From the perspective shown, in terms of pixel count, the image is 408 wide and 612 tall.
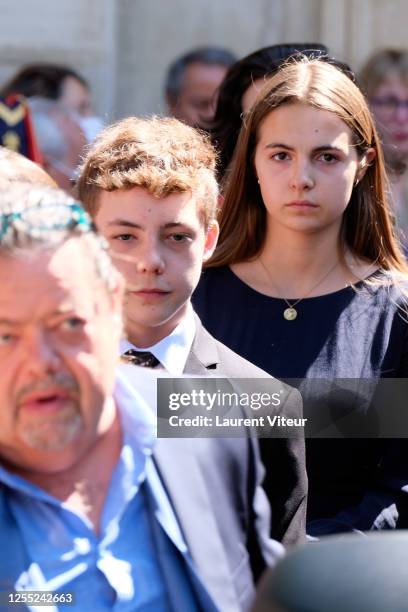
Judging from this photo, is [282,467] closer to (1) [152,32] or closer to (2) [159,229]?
(2) [159,229]

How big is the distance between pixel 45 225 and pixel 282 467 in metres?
0.86

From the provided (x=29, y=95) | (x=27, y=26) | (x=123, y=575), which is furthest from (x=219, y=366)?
(x=27, y=26)

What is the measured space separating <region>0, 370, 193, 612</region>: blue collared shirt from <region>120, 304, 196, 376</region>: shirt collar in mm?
864

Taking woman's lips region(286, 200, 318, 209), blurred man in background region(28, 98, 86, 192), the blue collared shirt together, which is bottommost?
blurred man in background region(28, 98, 86, 192)

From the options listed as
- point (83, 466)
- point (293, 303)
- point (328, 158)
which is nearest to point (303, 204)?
point (328, 158)

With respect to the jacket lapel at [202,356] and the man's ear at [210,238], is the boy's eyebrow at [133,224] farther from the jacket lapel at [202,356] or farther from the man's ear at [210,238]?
the jacket lapel at [202,356]

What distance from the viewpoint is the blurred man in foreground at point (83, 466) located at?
199 cm

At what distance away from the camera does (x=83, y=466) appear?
2129mm

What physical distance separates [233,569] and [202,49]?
4.22 m

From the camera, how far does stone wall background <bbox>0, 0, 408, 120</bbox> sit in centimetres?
662

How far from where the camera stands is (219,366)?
9.50 feet

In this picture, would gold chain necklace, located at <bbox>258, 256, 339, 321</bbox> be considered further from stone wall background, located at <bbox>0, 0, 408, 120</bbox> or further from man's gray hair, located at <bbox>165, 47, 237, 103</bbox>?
stone wall background, located at <bbox>0, 0, 408, 120</bbox>

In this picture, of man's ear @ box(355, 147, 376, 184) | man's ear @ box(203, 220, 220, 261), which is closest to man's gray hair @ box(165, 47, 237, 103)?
man's ear @ box(355, 147, 376, 184)

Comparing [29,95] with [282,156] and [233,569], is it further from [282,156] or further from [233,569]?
[233,569]
